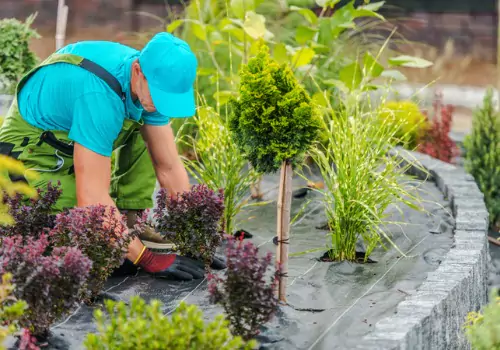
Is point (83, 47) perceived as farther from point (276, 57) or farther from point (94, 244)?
point (276, 57)

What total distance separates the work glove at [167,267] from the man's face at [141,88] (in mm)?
664

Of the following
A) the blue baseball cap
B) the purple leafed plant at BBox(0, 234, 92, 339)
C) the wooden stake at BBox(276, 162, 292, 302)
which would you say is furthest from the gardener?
the purple leafed plant at BBox(0, 234, 92, 339)

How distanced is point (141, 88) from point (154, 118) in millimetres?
433

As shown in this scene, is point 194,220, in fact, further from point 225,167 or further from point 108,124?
point 225,167

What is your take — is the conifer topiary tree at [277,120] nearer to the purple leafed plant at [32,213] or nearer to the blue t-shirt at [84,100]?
the blue t-shirt at [84,100]

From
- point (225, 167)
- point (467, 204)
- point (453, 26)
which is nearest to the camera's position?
point (225, 167)

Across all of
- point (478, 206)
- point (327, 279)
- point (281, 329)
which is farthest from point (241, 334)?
point (478, 206)

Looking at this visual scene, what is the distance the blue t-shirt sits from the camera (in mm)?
3586

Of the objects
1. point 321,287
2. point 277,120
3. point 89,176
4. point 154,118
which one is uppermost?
point 277,120

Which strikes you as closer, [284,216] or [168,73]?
[168,73]

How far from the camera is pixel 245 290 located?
9.89 feet

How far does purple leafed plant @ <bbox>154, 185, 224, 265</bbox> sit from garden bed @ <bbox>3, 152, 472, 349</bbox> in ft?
0.54

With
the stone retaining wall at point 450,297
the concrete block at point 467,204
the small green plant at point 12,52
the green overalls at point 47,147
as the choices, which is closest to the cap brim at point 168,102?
the green overalls at point 47,147

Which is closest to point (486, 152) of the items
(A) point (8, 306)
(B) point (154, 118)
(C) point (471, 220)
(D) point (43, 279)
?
(C) point (471, 220)
